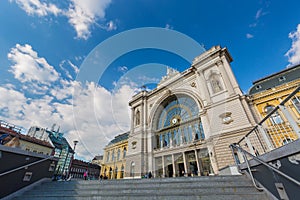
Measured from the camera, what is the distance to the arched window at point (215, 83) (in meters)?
14.7

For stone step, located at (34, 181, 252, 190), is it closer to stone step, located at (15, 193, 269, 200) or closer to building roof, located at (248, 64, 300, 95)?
stone step, located at (15, 193, 269, 200)

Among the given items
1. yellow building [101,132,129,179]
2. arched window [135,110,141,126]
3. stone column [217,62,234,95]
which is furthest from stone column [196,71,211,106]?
yellow building [101,132,129,179]

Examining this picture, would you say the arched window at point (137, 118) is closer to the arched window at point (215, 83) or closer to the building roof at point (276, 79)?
the arched window at point (215, 83)

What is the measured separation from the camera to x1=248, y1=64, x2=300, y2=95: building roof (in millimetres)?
14367

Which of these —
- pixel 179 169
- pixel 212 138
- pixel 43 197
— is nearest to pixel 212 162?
A: pixel 212 138

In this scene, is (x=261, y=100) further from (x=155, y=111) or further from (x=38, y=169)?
(x=38, y=169)

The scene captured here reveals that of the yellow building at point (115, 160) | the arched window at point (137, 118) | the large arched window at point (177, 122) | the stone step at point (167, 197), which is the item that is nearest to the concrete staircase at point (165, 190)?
the stone step at point (167, 197)

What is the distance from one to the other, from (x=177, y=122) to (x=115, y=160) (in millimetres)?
17195

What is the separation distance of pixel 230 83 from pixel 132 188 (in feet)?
45.6

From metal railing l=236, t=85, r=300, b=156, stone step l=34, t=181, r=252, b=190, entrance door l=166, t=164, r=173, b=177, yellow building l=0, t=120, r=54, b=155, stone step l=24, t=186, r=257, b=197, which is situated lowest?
stone step l=24, t=186, r=257, b=197

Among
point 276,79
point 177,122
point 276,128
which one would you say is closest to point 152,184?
point 276,128

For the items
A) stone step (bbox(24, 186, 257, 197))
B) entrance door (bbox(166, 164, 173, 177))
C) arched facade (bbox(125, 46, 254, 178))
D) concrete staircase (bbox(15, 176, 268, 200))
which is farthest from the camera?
entrance door (bbox(166, 164, 173, 177))

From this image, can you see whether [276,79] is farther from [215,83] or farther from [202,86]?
[202,86]

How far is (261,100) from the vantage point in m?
13.1
